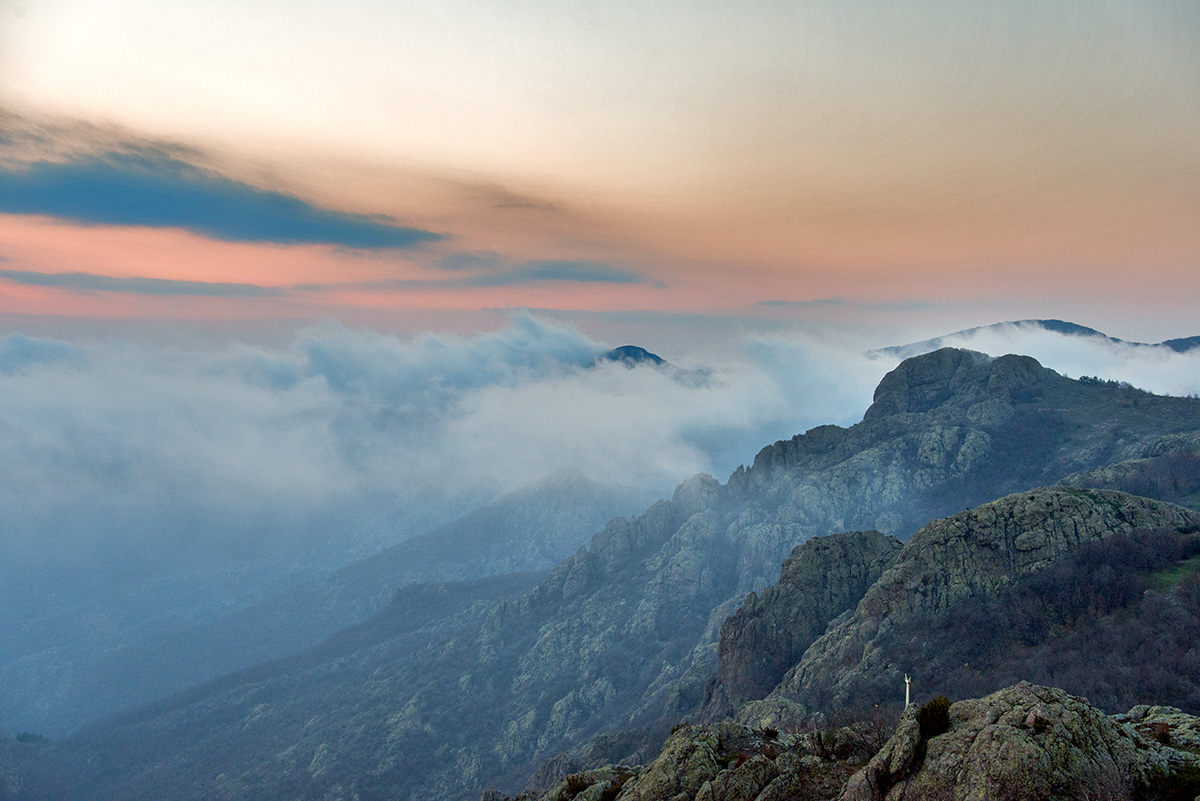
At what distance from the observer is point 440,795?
168250mm

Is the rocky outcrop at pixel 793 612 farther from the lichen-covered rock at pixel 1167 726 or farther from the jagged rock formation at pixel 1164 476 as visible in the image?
the lichen-covered rock at pixel 1167 726

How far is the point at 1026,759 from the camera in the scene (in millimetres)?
23234

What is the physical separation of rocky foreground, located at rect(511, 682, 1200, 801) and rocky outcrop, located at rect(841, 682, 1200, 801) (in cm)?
5

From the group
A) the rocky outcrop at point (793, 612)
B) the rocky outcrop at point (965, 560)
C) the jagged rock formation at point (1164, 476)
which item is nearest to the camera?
the rocky outcrop at point (965, 560)

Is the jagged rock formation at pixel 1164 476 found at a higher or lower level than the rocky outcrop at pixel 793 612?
higher

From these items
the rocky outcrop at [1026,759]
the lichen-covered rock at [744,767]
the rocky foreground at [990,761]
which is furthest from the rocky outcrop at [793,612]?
the rocky outcrop at [1026,759]

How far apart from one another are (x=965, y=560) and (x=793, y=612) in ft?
119

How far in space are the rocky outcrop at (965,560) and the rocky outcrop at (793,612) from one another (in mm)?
12701

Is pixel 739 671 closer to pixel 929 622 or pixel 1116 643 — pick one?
pixel 929 622

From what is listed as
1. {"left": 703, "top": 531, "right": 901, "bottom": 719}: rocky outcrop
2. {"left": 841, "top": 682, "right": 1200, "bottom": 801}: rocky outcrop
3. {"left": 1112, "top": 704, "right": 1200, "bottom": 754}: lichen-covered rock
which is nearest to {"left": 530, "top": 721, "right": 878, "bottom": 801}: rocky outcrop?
{"left": 841, "top": 682, "right": 1200, "bottom": 801}: rocky outcrop

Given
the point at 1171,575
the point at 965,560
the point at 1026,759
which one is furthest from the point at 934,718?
the point at 1171,575

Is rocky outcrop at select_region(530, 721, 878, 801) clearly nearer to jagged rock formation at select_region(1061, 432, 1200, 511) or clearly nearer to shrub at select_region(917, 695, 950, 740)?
shrub at select_region(917, 695, 950, 740)

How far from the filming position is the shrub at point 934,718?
27875 mm

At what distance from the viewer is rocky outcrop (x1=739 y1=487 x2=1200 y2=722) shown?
8538cm
